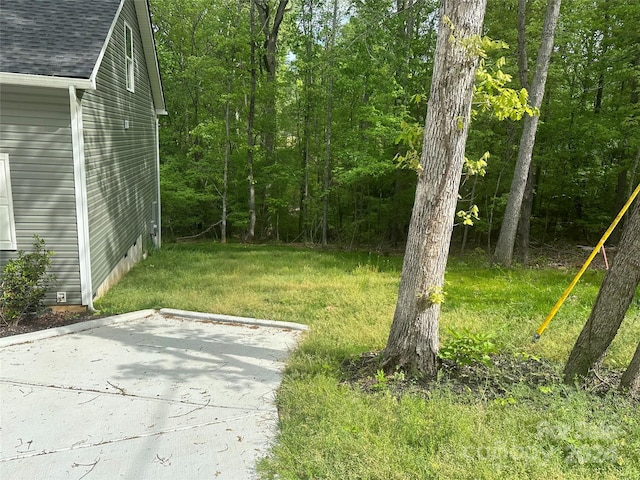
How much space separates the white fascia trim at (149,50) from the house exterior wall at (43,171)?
4.72 metres

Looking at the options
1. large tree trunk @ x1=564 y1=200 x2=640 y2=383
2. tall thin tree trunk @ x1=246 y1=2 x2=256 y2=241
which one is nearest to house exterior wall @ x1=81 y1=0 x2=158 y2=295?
tall thin tree trunk @ x1=246 y1=2 x2=256 y2=241

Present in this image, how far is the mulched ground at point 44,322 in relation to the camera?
5371 millimetres

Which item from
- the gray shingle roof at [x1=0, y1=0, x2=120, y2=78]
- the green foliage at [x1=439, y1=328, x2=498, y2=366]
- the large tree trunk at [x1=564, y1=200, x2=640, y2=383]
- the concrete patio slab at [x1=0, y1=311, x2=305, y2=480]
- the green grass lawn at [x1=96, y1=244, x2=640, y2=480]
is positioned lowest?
the concrete patio slab at [x1=0, y1=311, x2=305, y2=480]

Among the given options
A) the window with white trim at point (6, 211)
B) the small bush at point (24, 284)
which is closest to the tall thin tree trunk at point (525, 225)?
the small bush at point (24, 284)

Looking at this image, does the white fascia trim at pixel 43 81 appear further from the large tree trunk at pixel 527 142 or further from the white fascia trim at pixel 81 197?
the large tree trunk at pixel 527 142

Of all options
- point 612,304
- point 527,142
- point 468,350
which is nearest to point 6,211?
point 468,350

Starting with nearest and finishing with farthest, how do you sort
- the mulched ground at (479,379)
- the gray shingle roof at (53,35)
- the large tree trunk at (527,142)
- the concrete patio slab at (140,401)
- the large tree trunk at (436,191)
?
1. the concrete patio slab at (140,401)
2. the large tree trunk at (436,191)
3. the mulched ground at (479,379)
4. the gray shingle roof at (53,35)
5. the large tree trunk at (527,142)

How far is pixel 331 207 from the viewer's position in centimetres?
1688

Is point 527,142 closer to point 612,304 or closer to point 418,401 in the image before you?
point 612,304

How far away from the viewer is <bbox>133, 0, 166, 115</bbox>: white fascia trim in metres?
9.38

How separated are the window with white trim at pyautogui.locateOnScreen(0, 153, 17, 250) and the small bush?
0.77ft

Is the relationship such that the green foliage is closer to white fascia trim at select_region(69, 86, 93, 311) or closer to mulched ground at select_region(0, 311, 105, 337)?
mulched ground at select_region(0, 311, 105, 337)

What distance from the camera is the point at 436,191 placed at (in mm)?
3729

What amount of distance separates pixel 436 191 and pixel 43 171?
5.12 metres
